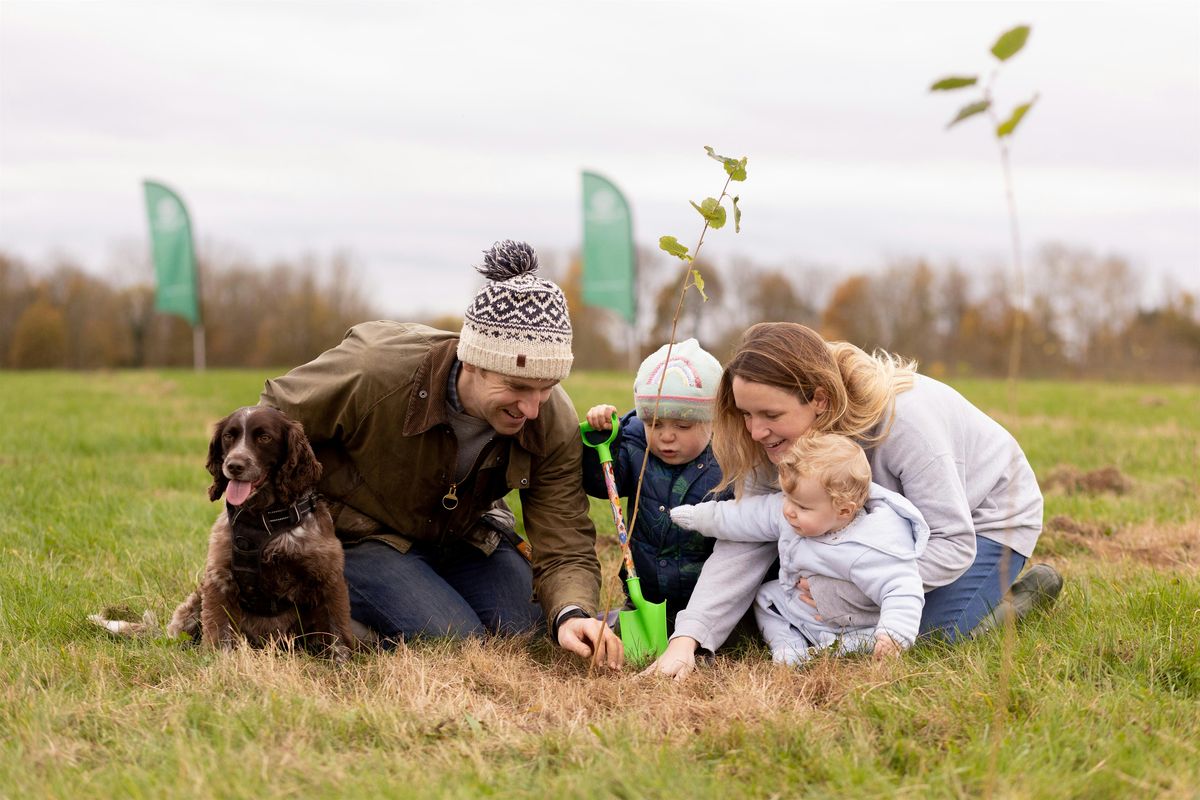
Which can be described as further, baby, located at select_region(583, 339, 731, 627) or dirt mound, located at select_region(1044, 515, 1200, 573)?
dirt mound, located at select_region(1044, 515, 1200, 573)

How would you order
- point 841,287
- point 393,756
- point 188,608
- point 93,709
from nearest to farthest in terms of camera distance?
1. point 393,756
2. point 93,709
3. point 188,608
4. point 841,287

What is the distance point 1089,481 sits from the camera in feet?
24.3

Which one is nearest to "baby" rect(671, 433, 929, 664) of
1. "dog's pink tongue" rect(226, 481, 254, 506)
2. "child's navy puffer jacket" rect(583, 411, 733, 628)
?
"child's navy puffer jacket" rect(583, 411, 733, 628)

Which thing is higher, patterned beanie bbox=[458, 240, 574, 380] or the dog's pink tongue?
patterned beanie bbox=[458, 240, 574, 380]

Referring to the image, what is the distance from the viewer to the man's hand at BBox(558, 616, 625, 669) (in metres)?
3.78

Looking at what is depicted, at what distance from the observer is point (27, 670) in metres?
3.52

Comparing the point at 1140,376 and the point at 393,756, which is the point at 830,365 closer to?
the point at 393,756

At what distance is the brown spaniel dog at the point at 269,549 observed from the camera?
3.85 metres

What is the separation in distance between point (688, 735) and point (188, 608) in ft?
7.32

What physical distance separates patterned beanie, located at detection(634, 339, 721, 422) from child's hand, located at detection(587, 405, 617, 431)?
Result: 175 mm

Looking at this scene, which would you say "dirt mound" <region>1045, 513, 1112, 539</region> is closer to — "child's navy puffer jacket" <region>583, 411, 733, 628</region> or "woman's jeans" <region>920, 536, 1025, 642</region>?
"woman's jeans" <region>920, 536, 1025, 642</region>

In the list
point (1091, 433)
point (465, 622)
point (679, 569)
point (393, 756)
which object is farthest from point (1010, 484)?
point (1091, 433)

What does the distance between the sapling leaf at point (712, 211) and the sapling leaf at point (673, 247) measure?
117 millimetres

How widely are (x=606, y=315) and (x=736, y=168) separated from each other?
151 ft
